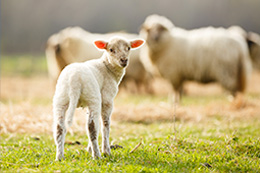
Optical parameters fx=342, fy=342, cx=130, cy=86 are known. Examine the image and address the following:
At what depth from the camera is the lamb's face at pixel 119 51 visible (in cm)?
433

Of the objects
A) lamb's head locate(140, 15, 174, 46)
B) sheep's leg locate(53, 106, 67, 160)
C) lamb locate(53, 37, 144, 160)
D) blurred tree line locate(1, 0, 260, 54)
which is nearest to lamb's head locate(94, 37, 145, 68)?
lamb locate(53, 37, 144, 160)

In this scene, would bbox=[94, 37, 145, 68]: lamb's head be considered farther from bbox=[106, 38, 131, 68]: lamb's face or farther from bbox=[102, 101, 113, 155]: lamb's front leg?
bbox=[102, 101, 113, 155]: lamb's front leg

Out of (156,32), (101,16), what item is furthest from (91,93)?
(101,16)

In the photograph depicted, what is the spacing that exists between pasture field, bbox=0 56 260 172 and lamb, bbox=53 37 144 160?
0.35m

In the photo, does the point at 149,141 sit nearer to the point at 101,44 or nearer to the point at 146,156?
the point at 146,156

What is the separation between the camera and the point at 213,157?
4.35 m

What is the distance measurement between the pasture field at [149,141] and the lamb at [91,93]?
13.6 inches

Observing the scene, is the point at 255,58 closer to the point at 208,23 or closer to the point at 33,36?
the point at 208,23

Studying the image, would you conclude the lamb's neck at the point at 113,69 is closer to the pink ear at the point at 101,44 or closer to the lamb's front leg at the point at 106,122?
the pink ear at the point at 101,44

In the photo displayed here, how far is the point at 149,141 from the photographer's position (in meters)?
5.35

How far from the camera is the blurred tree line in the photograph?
41.1 meters

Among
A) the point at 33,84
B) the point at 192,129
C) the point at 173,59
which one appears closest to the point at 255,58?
the point at 173,59

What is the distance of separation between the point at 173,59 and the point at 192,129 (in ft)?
14.5

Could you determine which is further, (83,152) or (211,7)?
(211,7)
